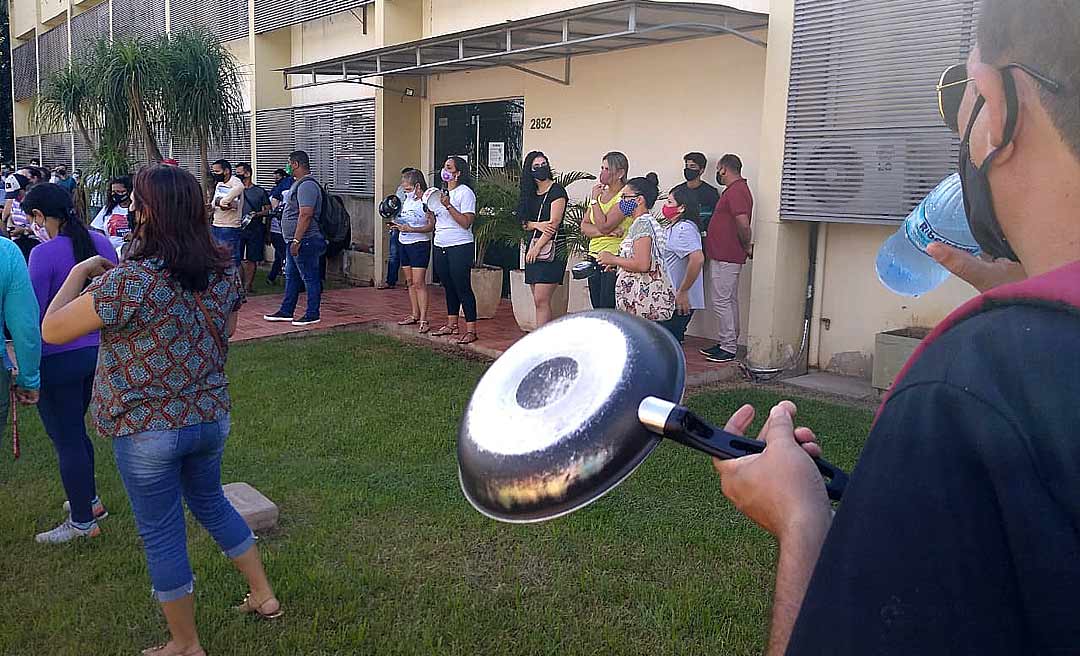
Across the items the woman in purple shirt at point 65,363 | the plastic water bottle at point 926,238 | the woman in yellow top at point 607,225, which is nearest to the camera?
the plastic water bottle at point 926,238

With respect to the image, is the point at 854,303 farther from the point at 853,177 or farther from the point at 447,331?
the point at 447,331

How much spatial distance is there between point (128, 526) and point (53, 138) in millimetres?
23682

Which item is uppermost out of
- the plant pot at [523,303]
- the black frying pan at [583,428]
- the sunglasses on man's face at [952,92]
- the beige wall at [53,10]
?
the beige wall at [53,10]

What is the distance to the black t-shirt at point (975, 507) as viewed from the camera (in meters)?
0.75

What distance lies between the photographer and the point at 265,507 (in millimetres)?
4598

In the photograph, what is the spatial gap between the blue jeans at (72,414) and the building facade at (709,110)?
4.98 meters

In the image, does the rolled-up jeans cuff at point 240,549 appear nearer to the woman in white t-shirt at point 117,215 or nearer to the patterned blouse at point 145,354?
the patterned blouse at point 145,354

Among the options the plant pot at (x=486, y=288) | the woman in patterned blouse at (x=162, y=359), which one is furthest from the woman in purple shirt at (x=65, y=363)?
the plant pot at (x=486, y=288)

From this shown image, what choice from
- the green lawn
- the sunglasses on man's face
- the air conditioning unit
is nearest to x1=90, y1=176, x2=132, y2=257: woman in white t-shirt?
the green lawn

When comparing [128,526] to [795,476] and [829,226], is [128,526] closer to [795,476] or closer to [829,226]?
[795,476]

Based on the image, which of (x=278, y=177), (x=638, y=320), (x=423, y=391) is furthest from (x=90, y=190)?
(x=638, y=320)

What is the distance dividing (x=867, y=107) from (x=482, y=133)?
6208 millimetres

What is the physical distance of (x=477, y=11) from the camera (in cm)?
1173

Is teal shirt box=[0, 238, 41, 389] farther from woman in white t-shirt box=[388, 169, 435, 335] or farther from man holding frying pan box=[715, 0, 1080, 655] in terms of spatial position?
woman in white t-shirt box=[388, 169, 435, 335]
